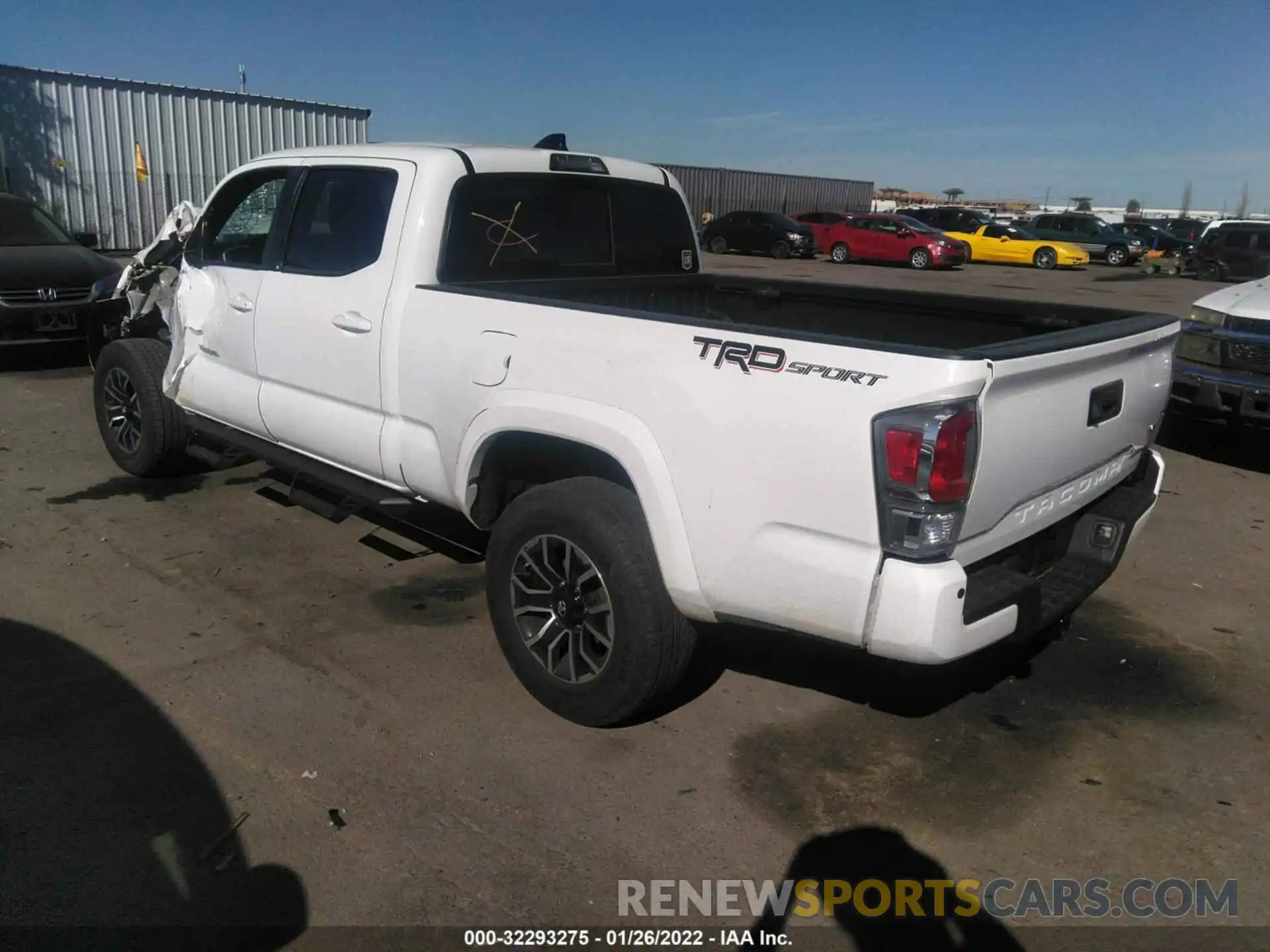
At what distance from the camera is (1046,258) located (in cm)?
3088

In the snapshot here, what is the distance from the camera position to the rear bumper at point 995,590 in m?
2.71

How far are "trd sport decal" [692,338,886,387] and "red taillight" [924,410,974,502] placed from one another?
172mm

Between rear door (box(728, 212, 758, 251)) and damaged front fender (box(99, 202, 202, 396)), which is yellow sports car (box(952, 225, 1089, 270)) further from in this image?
damaged front fender (box(99, 202, 202, 396))

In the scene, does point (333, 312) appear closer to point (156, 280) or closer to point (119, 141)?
point (156, 280)

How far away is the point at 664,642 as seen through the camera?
3.31 metres

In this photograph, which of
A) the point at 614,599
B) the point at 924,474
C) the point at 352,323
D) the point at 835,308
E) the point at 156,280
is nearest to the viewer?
the point at 924,474

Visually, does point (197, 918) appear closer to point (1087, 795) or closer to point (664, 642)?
point (664, 642)

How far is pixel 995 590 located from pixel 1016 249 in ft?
102

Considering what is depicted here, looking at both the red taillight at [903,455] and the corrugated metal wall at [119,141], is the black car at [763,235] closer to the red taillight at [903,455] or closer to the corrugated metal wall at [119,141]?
the corrugated metal wall at [119,141]

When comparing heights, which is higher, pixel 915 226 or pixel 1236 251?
pixel 915 226

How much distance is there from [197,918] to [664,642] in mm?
1533

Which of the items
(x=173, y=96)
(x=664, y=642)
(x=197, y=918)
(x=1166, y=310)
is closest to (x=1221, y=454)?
(x=664, y=642)

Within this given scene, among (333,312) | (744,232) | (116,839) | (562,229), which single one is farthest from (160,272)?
(744,232)

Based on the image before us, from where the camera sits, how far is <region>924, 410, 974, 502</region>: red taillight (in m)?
2.62
